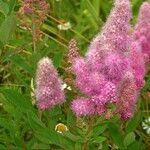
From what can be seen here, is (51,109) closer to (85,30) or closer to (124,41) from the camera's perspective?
(124,41)

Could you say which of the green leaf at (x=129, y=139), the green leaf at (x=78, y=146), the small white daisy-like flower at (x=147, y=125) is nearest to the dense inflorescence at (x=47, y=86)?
the green leaf at (x=78, y=146)

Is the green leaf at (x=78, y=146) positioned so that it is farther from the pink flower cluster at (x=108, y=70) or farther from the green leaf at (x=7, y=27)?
the green leaf at (x=7, y=27)

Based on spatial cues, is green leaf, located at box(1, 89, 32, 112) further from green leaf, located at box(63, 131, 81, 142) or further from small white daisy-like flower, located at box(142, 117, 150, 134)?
small white daisy-like flower, located at box(142, 117, 150, 134)

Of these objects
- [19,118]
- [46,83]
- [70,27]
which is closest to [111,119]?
[46,83]

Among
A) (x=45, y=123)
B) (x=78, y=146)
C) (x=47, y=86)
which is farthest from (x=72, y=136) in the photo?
(x=45, y=123)

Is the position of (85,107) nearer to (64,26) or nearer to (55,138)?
(55,138)

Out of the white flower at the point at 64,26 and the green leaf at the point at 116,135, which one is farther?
the white flower at the point at 64,26
